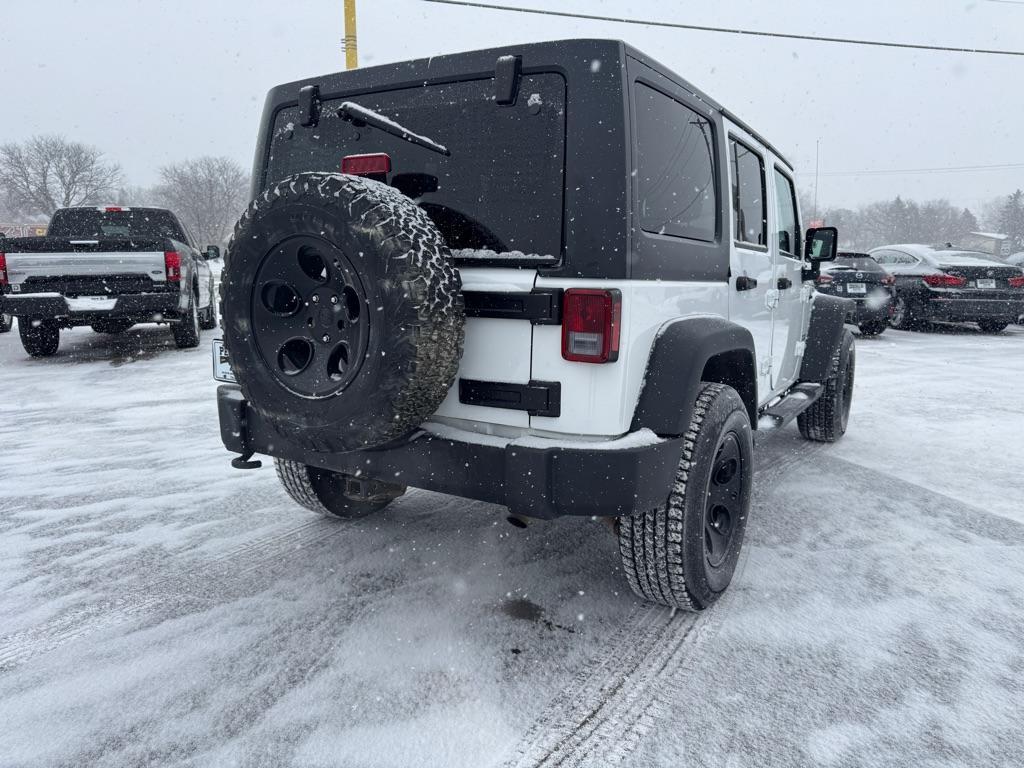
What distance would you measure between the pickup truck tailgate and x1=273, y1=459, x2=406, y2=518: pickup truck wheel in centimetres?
608

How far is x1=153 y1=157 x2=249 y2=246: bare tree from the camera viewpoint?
68838 millimetres

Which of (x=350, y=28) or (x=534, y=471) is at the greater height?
(x=350, y=28)

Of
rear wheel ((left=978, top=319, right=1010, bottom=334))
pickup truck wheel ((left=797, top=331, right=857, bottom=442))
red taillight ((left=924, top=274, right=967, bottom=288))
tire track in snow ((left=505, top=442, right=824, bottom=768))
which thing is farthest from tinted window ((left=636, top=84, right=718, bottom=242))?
rear wheel ((left=978, top=319, right=1010, bottom=334))

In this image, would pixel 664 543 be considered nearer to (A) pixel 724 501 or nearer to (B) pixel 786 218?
(A) pixel 724 501

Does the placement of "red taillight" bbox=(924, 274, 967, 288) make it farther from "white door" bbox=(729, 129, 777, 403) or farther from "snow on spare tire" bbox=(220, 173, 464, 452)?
"snow on spare tire" bbox=(220, 173, 464, 452)

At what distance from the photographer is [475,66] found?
2391 millimetres

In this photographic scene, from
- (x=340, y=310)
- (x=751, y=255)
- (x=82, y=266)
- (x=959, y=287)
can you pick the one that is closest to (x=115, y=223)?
(x=82, y=266)

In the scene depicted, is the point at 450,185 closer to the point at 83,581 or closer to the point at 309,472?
the point at 309,472

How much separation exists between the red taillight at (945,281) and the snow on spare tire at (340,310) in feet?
38.6

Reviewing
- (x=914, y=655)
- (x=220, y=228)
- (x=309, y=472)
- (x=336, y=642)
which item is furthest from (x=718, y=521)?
(x=220, y=228)

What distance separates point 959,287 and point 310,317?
12175 mm

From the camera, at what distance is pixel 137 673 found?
86.3 inches

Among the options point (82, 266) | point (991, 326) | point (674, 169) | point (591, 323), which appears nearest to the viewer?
point (591, 323)

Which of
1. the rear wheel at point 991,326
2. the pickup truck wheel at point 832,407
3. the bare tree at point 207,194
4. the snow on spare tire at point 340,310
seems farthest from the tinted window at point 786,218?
the bare tree at point 207,194
